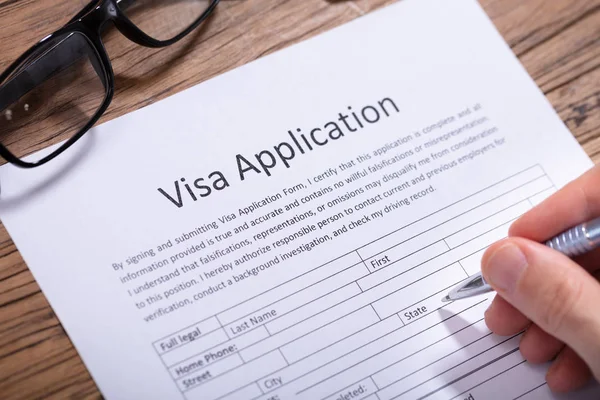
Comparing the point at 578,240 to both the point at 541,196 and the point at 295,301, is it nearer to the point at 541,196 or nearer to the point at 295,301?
the point at 541,196

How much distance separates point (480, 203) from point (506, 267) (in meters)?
0.11

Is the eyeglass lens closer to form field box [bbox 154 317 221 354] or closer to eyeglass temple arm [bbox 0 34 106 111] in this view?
eyeglass temple arm [bbox 0 34 106 111]

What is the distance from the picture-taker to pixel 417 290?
0.51m

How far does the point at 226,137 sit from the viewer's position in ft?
1.77

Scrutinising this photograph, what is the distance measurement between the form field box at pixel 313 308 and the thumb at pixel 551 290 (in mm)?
118

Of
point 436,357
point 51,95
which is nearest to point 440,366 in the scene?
point 436,357

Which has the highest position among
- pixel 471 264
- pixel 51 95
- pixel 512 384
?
pixel 51 95

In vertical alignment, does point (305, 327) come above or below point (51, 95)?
below

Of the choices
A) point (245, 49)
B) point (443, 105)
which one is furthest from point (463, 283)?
point (245, 49)

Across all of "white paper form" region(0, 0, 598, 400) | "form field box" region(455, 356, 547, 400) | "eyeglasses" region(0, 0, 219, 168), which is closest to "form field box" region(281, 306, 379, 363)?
"white paper form" region(0, 0, 598, 400)

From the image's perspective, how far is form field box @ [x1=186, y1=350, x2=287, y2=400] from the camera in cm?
46

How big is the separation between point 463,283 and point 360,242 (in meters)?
0.10

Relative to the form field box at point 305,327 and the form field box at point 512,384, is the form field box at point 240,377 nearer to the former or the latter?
the form field box at point 305,327

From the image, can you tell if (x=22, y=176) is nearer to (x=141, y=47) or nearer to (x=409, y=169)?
(x=141, y=47)
